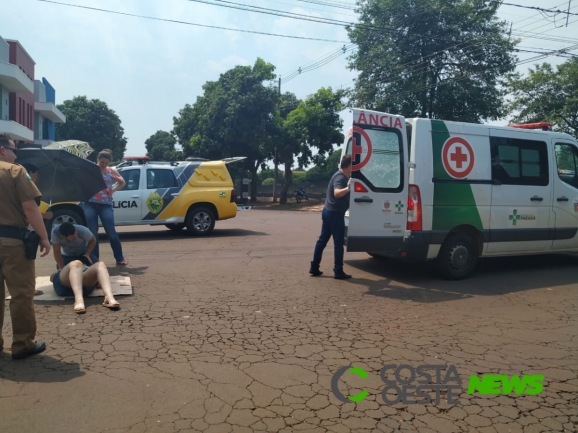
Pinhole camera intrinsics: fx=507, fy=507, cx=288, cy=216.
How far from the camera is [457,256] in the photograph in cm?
770

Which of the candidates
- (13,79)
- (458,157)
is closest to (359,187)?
(458,157)

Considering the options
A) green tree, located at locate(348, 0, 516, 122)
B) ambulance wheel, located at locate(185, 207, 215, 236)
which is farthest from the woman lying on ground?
green tree, located at locate(348, 0, 516, 122)

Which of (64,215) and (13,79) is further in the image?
(13,79)

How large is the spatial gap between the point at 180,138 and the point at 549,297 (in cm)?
3739

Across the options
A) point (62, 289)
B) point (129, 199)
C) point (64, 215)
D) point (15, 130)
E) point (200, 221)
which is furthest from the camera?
point (15, 130)

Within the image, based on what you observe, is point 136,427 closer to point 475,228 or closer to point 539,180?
point 475,228

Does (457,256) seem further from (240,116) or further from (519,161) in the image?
(240,116)

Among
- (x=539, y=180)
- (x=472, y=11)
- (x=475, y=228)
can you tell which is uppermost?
(x=472, y=11)

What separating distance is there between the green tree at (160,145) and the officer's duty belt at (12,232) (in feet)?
185

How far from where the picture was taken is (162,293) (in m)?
6.55

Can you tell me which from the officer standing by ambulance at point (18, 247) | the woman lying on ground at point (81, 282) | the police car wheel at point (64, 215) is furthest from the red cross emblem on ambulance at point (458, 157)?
the police car wheel at point (64, 215)

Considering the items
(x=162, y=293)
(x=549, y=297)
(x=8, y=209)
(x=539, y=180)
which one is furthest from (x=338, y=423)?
(x=539, y=180)

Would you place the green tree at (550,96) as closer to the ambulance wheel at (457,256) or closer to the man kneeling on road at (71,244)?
the ambulance wheel at (457,256)

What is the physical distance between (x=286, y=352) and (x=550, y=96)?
23806mm
